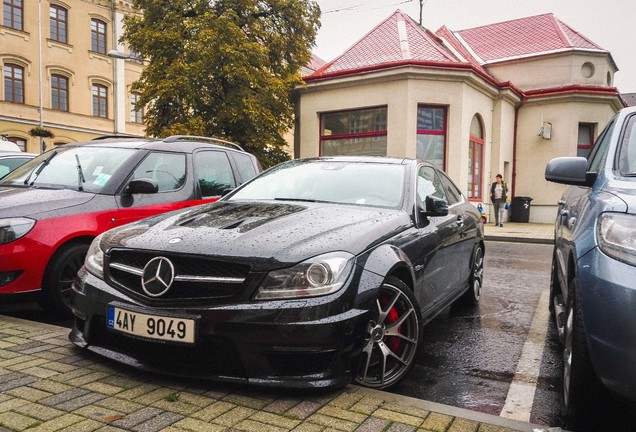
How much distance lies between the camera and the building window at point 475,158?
19.8 meters

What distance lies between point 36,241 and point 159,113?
16747 mm

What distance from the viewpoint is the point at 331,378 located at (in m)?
2.89

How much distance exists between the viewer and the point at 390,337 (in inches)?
135

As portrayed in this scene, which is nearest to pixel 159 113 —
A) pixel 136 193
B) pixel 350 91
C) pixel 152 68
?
pixel 152 68

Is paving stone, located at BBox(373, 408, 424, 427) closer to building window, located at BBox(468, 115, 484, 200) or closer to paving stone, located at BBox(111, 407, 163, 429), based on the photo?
paving stone, located at BBox(111, 407, 163, 429)

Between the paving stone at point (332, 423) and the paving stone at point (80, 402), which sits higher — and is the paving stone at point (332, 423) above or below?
below

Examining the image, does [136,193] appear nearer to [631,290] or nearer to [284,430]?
[284,430]

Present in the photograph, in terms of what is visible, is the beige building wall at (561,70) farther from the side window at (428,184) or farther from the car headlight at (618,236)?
the car headlight at (618,236)

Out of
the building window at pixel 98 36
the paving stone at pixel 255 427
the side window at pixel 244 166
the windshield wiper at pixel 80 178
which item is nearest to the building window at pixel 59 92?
the building window at pixel 98 36

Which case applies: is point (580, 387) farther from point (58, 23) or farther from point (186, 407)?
point (58, 23)

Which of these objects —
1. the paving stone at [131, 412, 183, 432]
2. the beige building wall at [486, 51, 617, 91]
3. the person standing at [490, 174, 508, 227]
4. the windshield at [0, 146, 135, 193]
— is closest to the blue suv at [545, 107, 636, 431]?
the paving stone at [131, 412, 183, 432]

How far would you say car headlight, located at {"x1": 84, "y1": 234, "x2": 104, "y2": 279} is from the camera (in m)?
3.46

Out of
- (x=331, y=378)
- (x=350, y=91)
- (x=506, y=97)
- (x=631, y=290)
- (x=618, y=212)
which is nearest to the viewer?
(x=631, y=290)

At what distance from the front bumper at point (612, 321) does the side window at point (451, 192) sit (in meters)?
2.90
